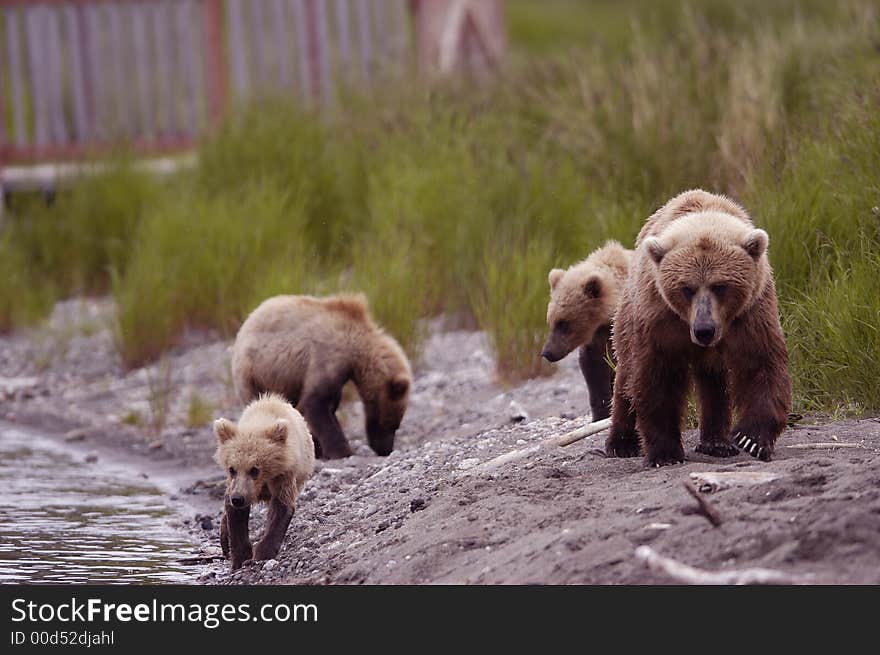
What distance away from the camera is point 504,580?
5098mm

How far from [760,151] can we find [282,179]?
4.80 meters

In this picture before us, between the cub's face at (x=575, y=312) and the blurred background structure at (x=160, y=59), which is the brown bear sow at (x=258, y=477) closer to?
the cub's face at (x=575, y=312)

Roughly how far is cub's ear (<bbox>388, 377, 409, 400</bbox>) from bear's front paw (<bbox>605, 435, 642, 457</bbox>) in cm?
Result: 227

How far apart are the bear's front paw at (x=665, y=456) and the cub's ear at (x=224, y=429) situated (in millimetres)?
1965

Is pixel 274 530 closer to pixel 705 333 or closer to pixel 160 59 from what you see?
pixel 705 333

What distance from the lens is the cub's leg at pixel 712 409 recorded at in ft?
20.8

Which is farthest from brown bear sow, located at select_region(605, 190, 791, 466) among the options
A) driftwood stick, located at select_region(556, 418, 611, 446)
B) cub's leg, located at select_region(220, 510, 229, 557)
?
cub's leg, located at select_region(220, 510, 229, 557)

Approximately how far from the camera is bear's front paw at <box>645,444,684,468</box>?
622cm

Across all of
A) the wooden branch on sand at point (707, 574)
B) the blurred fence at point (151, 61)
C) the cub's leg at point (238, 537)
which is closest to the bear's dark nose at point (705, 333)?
the wooden branch on sand at point (707, 574)

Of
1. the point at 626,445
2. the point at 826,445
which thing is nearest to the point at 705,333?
the point at 826,445

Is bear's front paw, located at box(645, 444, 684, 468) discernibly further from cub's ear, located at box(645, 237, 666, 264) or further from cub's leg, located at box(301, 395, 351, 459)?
cub's leg, located at box(301, 395, 351, 459)

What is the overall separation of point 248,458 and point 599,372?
1993mm

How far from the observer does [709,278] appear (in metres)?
5.85
